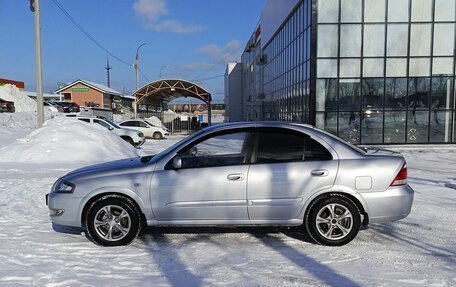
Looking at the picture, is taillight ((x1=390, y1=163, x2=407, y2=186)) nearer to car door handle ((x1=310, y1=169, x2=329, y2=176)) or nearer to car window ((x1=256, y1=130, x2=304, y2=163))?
car door handle ((x1=310, y1=169, x2=329, y2=176))

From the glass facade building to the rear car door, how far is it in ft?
49.8

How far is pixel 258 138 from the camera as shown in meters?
5.36

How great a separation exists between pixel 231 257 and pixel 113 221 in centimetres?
159

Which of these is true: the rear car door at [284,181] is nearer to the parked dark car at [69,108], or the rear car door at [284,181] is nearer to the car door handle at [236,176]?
the car door handle at [236,176]

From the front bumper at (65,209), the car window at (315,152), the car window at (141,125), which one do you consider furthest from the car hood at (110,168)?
the car window at (141,125)

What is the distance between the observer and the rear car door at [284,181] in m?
5.13

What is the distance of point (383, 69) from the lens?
65.0 feet

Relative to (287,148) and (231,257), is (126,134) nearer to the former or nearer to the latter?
(287,148)

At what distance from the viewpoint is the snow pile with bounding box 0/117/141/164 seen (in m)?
13.6

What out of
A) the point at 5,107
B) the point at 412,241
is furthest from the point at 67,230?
the point at 5,107

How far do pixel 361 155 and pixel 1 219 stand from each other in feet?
18.3

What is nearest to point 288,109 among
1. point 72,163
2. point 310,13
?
point 310,13

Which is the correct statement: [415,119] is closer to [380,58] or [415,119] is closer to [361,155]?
[380,58]

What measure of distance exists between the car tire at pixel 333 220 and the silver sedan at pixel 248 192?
0.04ft
